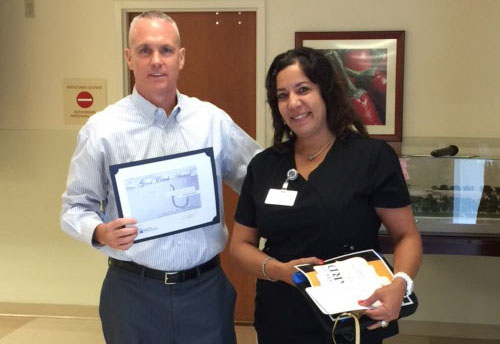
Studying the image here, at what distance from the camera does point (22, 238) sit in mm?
3984

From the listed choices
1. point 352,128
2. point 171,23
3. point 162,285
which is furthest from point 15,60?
point 352,128

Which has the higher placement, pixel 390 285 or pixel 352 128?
pixel 352 128

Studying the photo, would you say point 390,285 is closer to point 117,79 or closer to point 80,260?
point 117,79

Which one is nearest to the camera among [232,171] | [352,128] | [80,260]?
[352,128]

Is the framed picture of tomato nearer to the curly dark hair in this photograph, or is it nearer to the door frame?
the door frame

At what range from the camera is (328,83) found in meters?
1.61

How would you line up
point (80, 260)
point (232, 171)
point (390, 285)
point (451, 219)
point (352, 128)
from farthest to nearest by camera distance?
point (80, 260) < point (451, 219) < point (232, 171) < point (352, 128) < point (390, 285)

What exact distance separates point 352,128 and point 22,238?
321cm

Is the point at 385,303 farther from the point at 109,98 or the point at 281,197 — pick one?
the point at 109,98

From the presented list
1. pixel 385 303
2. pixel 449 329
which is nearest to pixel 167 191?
pixel 385 303

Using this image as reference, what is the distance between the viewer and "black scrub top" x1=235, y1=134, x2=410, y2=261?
1522mm

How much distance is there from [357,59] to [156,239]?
228cm

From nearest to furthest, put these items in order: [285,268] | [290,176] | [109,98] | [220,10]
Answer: [285,268] → [290,176] → [220,10] → [109,98]

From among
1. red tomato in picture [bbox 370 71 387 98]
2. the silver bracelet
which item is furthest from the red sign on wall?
the silver bracelet
